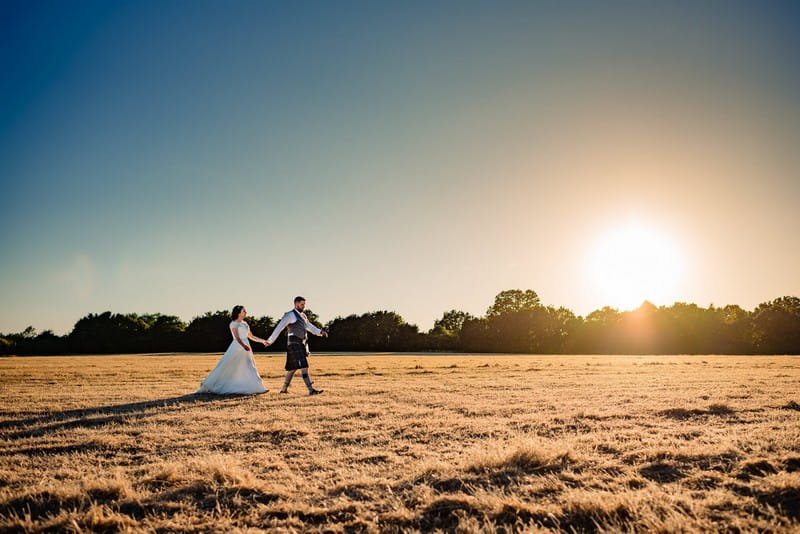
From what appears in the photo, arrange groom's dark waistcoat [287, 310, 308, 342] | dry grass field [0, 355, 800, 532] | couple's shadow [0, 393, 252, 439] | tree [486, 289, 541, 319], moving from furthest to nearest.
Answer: tree [486, 289, 541, 319]
groom's dark waistcoat [287, 310, 308, 342]
couple's shadow [0, 393, 252, 439]
dry grass field [0, 355, 800, 532]

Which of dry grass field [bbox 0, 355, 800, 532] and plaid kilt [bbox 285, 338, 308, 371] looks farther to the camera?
plaid kilt [bbox 285, 338, 308, 371]

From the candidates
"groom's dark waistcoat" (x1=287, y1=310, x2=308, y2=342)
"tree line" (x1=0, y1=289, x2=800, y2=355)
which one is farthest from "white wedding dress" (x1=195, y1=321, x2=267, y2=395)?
"tree line" (x1=0, y1=289, x2=800, y2=355)

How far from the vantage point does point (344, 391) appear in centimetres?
1463

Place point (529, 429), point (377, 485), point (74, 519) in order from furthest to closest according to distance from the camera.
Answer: point (529, 429), point (377, 485), point (74, 519)

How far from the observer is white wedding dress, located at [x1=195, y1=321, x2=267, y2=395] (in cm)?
1405

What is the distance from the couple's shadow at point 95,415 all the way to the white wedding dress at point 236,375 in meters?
0.82

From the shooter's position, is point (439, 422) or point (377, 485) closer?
point (377, 485)

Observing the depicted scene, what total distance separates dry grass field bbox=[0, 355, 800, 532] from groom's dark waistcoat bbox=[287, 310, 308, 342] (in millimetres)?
3022

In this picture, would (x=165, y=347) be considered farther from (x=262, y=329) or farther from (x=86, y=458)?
(x=86, y=458)

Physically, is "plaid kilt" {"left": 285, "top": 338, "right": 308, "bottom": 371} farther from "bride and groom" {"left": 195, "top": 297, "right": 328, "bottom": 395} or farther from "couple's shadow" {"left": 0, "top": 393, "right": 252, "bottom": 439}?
"couple's shadow" {"left": 0, "top": 393, "right": 252, "bottom": 439}

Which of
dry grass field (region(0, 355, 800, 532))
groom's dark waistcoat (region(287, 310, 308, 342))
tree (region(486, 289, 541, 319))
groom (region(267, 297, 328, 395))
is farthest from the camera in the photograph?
tree (region(486, 289, 541, 319))

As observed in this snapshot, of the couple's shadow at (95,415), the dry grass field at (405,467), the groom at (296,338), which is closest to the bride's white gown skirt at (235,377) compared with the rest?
the couple's shadow at (95,415)

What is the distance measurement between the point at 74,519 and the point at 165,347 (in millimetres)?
95537

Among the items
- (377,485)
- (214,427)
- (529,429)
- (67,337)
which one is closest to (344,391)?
(214,427)
